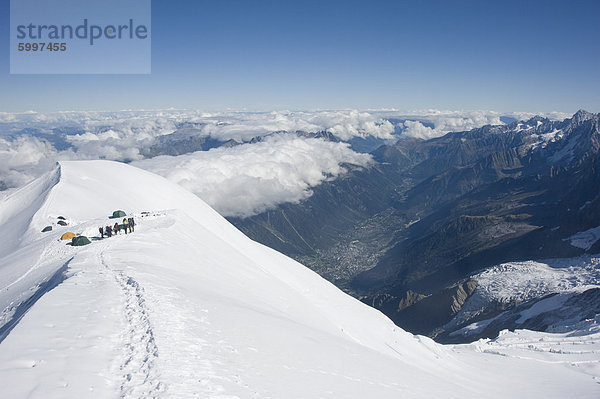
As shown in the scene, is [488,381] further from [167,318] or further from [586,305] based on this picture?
[586,305]

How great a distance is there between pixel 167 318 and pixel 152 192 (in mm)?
66608

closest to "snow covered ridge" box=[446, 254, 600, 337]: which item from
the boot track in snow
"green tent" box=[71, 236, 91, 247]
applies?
the boot track in snow

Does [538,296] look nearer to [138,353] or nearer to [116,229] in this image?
[116,229]

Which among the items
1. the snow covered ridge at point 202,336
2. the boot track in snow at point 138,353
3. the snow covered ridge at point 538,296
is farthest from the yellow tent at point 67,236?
the snow covered ridge at point 538,296

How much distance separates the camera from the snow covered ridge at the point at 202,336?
39.6 ft

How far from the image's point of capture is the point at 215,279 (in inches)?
1267

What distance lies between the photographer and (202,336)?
16547mm

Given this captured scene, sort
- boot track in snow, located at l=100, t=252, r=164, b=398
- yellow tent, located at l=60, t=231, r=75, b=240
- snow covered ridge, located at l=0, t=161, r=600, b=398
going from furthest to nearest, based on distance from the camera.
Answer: yellow tent, located at l=60, t=231, r=75, b=240, snow covered ridge, located at l=0, t=161, r=600, b=398, boot track in snow, located at l=100, t=252, r=164, b=398

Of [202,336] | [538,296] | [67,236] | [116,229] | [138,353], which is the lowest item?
[538,296]

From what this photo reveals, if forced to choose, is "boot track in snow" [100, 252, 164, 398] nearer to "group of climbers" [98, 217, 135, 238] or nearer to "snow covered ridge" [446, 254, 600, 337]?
→ "group of climbers" [98, 217, 135, 238]

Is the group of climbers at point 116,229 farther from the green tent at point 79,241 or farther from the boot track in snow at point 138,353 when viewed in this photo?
the boot track in snow at point 138,353

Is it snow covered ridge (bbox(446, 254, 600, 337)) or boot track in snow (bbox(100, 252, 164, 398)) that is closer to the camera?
boot track in snow (bbox(100, 252, 164, 398))

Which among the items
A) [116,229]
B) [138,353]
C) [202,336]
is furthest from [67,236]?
[138,353]

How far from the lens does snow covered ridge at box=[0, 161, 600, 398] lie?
476 inches
